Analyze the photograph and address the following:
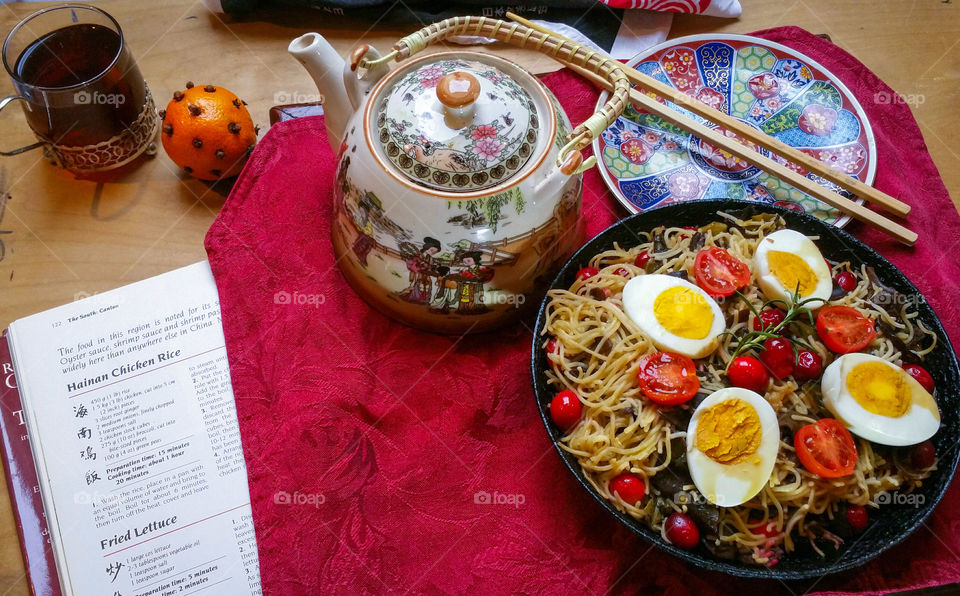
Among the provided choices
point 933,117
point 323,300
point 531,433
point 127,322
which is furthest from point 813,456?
point 127,322

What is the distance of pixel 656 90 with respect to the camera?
5.40 feet

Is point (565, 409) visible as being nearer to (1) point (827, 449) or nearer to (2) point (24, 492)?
(1) point (827, 449)

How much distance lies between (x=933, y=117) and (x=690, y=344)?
106 centimetres

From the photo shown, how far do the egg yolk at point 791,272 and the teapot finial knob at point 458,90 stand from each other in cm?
62

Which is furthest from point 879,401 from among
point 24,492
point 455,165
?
point 24,492

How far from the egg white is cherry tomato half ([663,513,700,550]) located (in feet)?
0.90

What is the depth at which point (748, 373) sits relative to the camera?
3.96 ft

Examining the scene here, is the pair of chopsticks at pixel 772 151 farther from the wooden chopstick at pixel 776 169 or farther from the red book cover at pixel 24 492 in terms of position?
the red book cover at pixel 24 492

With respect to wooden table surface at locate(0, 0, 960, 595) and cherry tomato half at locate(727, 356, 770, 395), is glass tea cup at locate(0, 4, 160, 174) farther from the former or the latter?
cherry tomato half at locate(727, 356, 770, 395)

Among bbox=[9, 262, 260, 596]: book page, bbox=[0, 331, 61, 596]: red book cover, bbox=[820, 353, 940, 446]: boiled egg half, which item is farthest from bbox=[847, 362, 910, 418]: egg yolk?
bbox=[0, 331, 61, 596]: red book cover

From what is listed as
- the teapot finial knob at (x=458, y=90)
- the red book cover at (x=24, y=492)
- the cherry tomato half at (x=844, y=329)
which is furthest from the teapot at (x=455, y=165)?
the red book cover at (x=24, y=492)

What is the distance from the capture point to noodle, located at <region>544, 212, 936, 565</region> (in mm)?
1183

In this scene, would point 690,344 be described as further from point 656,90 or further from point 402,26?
point 402,26

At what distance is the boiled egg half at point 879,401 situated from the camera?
3.93 feet
